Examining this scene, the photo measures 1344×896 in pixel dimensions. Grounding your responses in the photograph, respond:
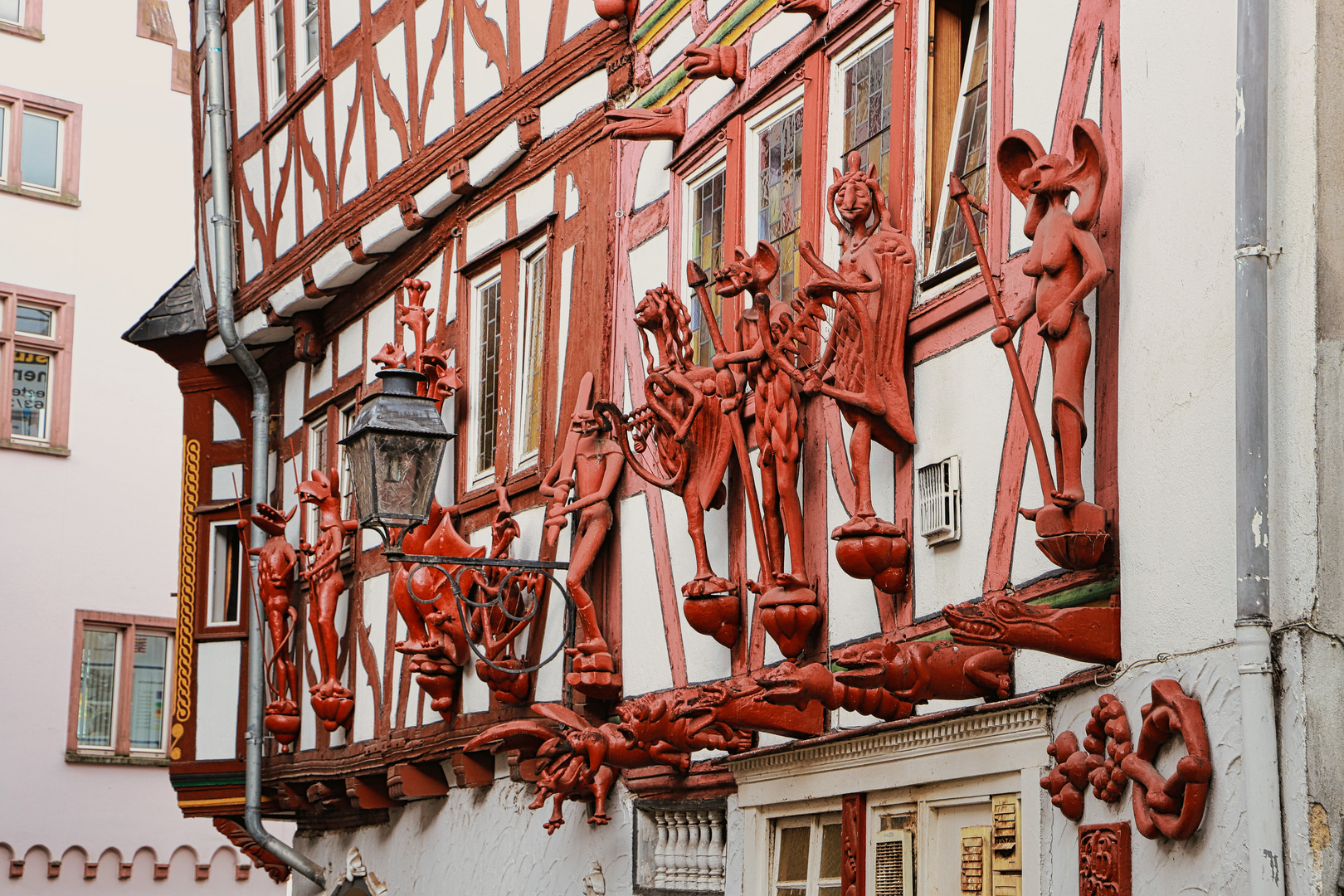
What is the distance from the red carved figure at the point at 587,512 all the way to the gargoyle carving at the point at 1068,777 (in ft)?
12.7

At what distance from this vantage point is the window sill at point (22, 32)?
22188 mm

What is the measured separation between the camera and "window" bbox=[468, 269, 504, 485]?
453 inches

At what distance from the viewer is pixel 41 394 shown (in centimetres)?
2156

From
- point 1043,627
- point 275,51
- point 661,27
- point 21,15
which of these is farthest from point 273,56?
point 1043,627

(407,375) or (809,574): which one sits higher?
(407,375)

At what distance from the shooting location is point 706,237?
9.26 metres

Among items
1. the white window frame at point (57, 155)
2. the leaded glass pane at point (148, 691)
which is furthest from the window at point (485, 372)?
the white window frame at point (57, 155)

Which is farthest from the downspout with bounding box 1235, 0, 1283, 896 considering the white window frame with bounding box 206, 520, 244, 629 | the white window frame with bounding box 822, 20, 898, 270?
the white window frame with bounding box 206, 520, 244, 629

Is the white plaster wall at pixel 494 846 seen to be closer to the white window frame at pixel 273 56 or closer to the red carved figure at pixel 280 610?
the red carved figure at pixel 280 610

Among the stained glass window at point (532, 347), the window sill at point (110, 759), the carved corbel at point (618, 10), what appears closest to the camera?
the carved corbel at point (618, 10)

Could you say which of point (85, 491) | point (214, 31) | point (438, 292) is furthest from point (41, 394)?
point (438, 292)

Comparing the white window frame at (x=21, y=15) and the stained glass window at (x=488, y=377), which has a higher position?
the white window frame at (x=21, y=15)

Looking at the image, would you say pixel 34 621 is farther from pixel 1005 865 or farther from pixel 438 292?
pixel 1005 865

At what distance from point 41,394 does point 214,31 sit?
24.0 ft
